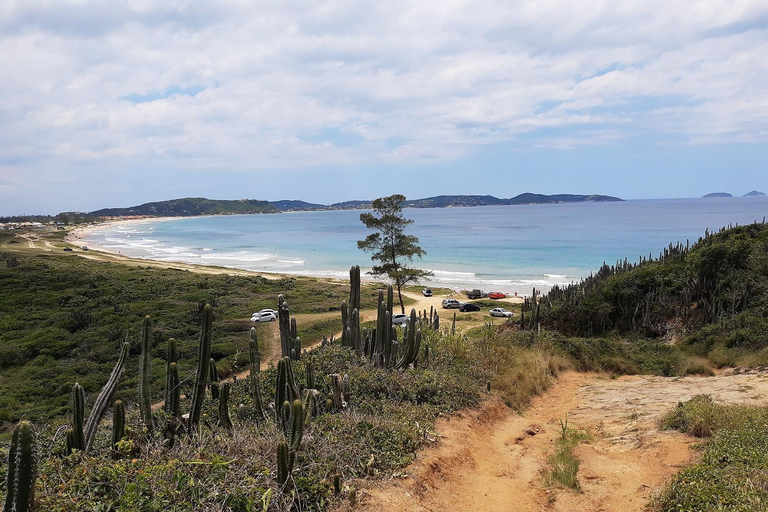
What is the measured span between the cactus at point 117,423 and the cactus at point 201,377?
81 centimetres

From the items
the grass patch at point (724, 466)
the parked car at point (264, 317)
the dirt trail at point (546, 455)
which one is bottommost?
the parked car at point (264, 317)

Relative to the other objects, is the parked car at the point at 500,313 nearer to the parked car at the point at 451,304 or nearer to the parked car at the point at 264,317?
the parked car at the point at 451,304

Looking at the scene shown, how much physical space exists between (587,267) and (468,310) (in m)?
30.2

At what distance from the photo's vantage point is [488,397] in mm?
10086

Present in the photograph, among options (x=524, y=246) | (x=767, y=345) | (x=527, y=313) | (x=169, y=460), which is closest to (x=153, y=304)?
(x=527, y=313)

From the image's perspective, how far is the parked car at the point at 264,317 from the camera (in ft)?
91.6

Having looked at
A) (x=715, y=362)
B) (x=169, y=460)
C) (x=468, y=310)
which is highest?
(x=169, y=460)

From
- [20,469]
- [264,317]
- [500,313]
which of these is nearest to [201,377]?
[20,469]

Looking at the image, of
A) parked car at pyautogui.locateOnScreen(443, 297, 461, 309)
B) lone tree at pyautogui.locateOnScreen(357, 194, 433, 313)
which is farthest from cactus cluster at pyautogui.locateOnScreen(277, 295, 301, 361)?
parked car at pyautogui.locateOnScreen(443, 297, 461, 309)

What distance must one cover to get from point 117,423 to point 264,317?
2324cm

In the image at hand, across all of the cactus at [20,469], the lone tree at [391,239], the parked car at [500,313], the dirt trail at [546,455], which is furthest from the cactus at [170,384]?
the parked car at [500,313]

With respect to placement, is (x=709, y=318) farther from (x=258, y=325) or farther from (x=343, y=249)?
(x=343, y=249)

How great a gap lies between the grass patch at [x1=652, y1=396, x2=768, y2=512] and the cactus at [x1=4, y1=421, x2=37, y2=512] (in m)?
6.23

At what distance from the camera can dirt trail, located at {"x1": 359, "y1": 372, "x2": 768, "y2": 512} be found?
604 centimetres
